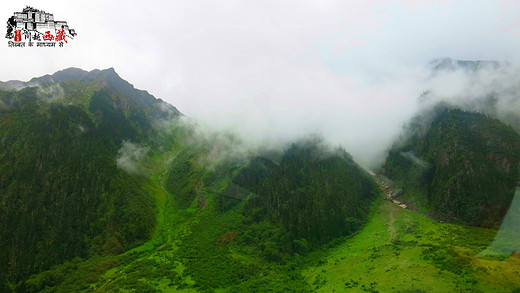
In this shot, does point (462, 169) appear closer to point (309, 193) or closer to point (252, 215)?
point (309, 193)

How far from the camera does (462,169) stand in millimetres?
132500

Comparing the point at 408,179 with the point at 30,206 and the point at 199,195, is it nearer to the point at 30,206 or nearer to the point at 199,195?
the point at 199,195

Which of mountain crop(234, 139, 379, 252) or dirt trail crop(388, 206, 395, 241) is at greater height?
mountain crop(234, 139, 379, 252)

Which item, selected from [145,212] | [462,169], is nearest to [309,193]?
[462,169]

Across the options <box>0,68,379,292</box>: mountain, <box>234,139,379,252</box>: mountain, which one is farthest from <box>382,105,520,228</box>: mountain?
<box>0,68,379,292</box>: mountain

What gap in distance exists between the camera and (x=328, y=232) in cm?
11862

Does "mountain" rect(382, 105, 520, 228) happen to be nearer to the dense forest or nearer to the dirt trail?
the dense forest

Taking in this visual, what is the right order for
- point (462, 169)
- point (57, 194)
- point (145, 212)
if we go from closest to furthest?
point (57, 194)
point (145, 212)
point (462, 169)

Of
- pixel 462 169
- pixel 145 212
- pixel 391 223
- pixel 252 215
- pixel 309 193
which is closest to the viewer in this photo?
pixel 391 223

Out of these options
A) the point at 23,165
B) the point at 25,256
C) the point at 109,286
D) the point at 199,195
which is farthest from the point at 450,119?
the point at 23,165

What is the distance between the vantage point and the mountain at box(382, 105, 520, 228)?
4660 inches

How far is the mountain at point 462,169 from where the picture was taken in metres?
118

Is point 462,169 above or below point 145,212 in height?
below

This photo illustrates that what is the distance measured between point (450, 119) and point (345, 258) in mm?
120565
